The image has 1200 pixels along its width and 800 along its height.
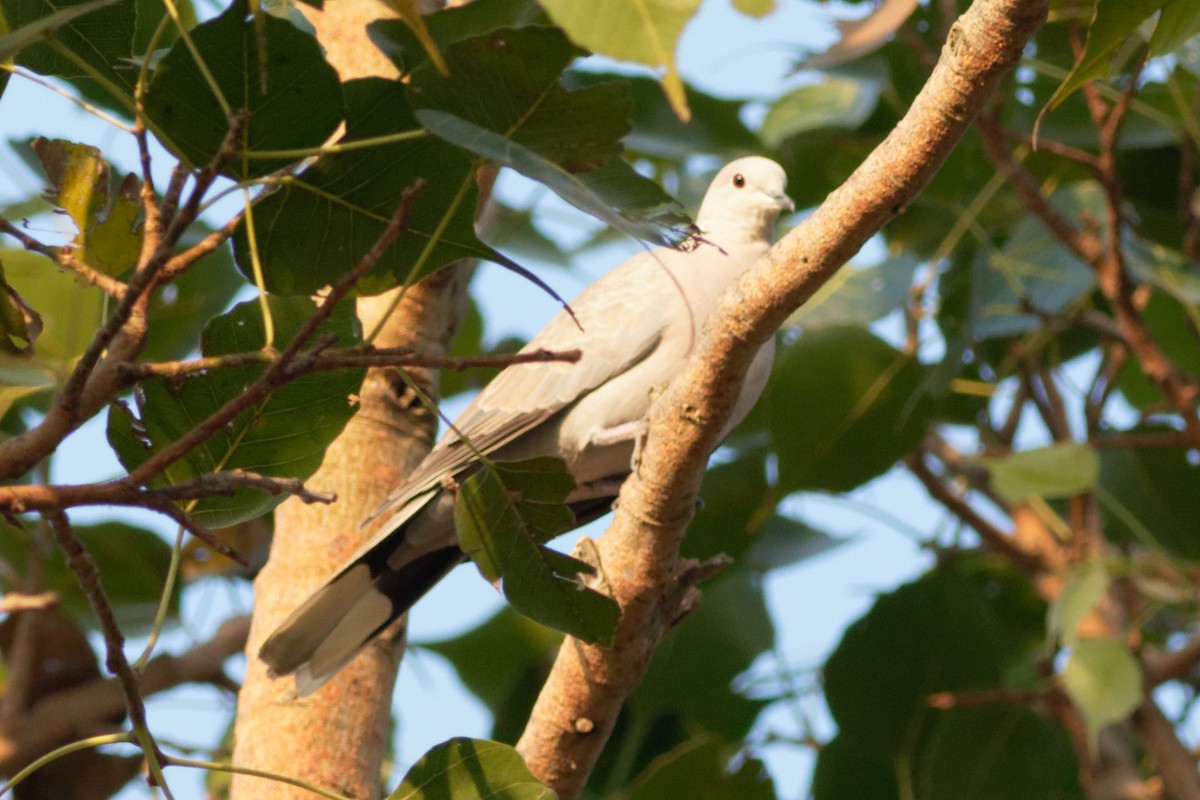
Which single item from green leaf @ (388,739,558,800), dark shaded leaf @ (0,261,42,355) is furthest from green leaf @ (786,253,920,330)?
dark shaded leaf @ (0,261,42,355)

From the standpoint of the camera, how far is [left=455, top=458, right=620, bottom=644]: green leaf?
1.32 m

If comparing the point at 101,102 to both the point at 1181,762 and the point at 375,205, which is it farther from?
the point at 1181,762

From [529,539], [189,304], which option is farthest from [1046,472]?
[189,304]

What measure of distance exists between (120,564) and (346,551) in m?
1.16

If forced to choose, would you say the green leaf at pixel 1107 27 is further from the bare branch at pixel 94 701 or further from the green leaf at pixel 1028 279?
the bare branch at pixel 94 701

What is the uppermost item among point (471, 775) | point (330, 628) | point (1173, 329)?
point (1173, 329)

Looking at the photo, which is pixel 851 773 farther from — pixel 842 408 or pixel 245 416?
pixel 245 416

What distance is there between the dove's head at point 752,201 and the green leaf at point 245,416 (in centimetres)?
177

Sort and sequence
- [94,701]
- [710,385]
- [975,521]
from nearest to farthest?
[710,385]
[94,701]
[975,521]

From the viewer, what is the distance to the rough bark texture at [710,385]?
47.7 inches

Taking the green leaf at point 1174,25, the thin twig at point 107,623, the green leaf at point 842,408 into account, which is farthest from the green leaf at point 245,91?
the green leaf at point 842,408

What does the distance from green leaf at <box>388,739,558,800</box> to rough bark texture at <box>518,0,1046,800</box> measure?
0.45m

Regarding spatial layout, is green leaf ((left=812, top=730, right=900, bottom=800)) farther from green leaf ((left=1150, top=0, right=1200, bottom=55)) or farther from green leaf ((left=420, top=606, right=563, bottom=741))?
green leaf ((left=1150, top=0, right=1200, bottom=55))

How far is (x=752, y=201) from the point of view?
297 cm
